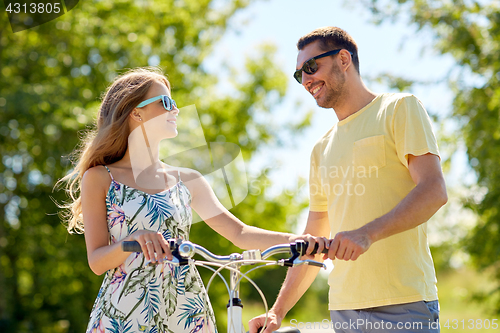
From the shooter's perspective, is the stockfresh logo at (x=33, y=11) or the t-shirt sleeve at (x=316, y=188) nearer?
the t-shirt sleeve at (x=316, y=188)

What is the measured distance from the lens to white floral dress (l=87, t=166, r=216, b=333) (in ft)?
8.02

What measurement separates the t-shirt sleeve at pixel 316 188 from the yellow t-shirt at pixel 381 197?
0.78ft

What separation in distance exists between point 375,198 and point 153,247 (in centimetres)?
115

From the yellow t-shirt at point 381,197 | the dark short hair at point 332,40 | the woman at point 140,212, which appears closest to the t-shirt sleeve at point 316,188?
the yellow t-shirt at point 381,197

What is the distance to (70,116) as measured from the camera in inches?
456

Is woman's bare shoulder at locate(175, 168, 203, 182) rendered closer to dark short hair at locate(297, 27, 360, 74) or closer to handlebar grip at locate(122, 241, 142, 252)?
handlebar grip at locate(122, 241, 142, 252)

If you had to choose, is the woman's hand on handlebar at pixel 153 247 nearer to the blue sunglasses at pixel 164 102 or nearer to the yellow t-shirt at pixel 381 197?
the blue sunglasses at pixel 164 102

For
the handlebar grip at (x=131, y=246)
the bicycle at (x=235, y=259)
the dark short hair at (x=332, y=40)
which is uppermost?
the dark short hair at (x=332, y=40)

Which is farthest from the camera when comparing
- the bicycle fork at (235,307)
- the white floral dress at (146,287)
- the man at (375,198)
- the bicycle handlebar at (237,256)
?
the white floral dress at (146,287)

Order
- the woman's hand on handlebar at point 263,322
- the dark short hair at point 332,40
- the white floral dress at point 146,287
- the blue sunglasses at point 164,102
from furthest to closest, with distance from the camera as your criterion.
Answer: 1. the dark short hair at point 332,40
2. the blue sunglasses at point 164,102
3. the woman's hand on handlebar at point 263,322
4. the white floral dress at point 146,287

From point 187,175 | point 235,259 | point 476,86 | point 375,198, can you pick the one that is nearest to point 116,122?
point 187,175

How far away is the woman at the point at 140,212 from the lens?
246 centimetres

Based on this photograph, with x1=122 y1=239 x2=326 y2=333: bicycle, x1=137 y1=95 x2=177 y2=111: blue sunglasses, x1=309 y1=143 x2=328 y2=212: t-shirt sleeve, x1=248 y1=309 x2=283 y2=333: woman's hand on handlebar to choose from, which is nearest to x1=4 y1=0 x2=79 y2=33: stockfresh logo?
x1=137 y1=95 x2=177 y2=111: blue sunglasses

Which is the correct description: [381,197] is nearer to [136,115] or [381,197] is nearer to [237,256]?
[237,256]
